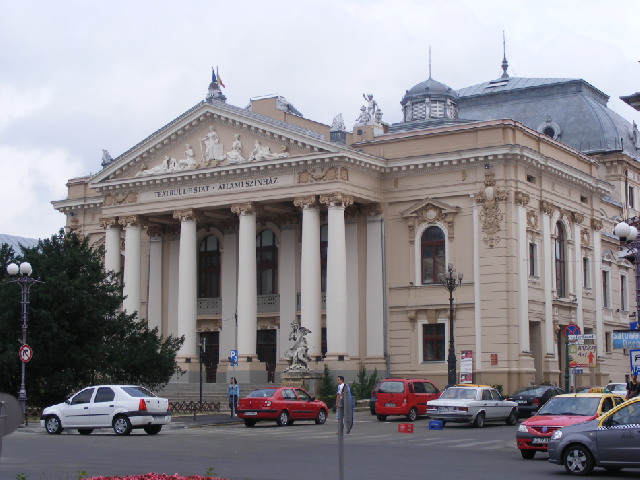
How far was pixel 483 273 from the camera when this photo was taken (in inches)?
1796

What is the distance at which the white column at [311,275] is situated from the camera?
151 feet

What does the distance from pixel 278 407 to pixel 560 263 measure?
2304 centimetres

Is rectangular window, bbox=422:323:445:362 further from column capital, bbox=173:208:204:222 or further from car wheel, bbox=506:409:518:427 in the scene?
column capital, bbox=173:208:204:222

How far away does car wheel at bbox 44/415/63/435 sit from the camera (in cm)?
2902

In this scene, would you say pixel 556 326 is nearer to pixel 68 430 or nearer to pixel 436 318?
pixel 436 318

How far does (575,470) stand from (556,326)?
31.6 metres

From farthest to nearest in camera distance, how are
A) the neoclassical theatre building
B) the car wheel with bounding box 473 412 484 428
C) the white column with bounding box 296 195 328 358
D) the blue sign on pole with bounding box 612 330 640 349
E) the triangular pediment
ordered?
the triangular pediment, the white column with bounding box 296 195 328 358, the neoclassical theatre building, the car wheel with bounding box 473 412 484 428, the blue sign on pole with bounding box 612 330 640 349

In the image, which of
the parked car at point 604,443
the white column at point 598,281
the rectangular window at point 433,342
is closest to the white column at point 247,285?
the rectangular window at point 433,342

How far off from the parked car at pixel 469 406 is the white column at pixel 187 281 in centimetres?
2036

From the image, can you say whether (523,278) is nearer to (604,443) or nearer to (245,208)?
(245,208)

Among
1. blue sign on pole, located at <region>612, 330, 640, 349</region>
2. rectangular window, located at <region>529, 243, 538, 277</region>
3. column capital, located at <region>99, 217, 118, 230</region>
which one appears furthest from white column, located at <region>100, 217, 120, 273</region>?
blue sign on pole, located at <region>612, 330, 640, 349</region>

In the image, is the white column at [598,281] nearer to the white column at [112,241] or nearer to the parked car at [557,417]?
the white column at [112,241]

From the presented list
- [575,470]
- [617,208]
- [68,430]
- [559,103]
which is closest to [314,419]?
[68,430]

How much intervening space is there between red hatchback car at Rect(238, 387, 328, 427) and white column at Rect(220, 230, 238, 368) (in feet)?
59.6
